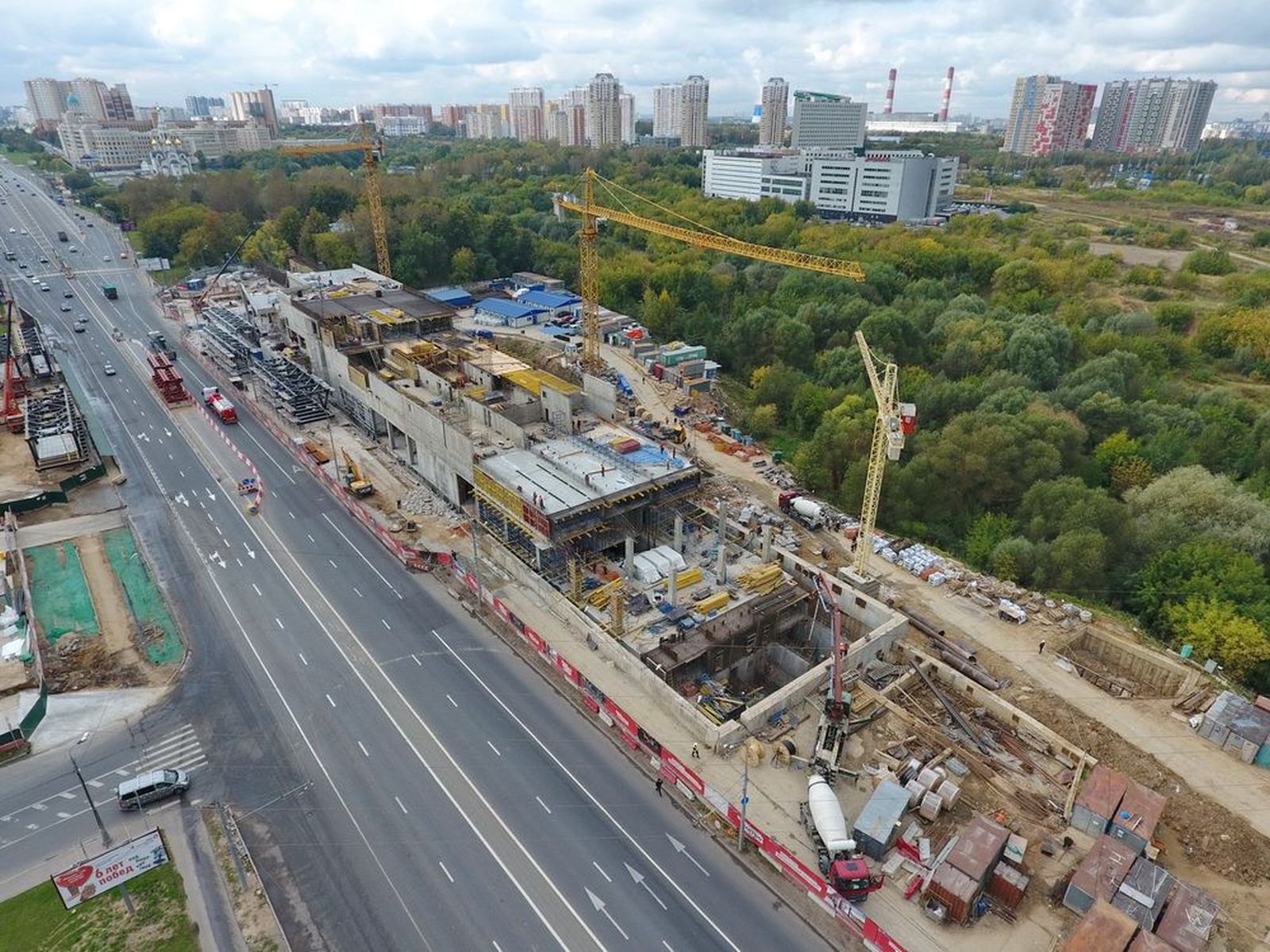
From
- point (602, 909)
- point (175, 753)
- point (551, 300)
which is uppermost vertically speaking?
point (551, 300)

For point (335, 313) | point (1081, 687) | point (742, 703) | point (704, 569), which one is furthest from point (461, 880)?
point (335, 313)

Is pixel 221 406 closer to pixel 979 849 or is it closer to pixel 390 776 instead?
pixel 390 776

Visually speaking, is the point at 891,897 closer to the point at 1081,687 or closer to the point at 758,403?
the point at 1081,687

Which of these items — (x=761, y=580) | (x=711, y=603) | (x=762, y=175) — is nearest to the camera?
(x=711, y=603)

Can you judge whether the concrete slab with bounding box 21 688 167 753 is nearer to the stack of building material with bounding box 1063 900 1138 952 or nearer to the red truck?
the red truck

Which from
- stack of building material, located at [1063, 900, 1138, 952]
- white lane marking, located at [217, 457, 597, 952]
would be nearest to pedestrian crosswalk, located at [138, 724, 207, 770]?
white lane marking, located at [217, 457, 597, 952]

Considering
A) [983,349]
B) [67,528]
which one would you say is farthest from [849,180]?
[67,528]

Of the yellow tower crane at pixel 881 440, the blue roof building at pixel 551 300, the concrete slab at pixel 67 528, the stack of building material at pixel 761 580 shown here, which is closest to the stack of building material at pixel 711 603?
the stack of building material at pixel 761 580
